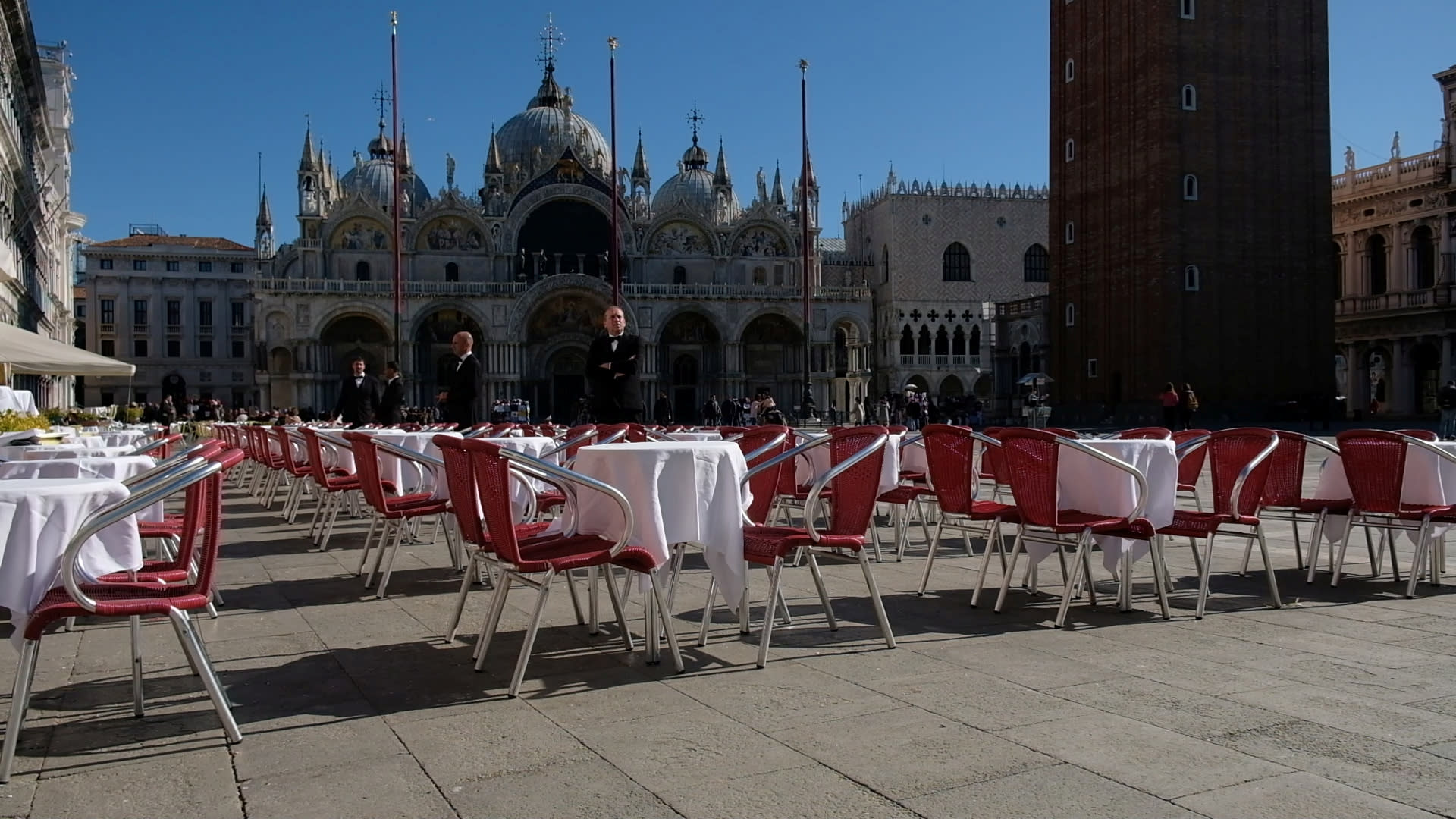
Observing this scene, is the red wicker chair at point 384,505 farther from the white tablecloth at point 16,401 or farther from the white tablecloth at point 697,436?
the white tablecloth at point 16,401

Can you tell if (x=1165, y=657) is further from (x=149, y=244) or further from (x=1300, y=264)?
(x=149, y=244)

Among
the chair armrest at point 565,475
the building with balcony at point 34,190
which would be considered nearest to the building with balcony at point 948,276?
the building with balcony at point 34,190

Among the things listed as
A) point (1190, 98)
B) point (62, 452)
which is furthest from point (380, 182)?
point (62, 452)

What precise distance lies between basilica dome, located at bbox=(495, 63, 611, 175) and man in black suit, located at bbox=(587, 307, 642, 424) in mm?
45309

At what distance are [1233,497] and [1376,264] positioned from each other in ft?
144

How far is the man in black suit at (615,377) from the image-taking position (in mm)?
9203

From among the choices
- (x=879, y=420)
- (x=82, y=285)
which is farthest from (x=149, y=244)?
(x=879, y=420)

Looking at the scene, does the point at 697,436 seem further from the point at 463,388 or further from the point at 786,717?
the point at 786,717

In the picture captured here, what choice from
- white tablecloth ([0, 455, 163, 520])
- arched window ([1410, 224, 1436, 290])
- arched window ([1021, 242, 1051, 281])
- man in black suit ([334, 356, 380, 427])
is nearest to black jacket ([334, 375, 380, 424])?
man in black suit ([334, 356, 380, 427])

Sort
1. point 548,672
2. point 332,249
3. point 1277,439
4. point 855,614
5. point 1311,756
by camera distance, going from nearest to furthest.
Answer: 1. point 1311,756
2. point 548,672
3. point 855,614
4. point 1277,439
5. point 332,249

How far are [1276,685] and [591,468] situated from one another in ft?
9.14

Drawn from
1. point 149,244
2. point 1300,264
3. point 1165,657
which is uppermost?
point 149,244

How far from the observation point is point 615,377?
9.34 metres

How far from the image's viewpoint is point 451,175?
56.2 m
